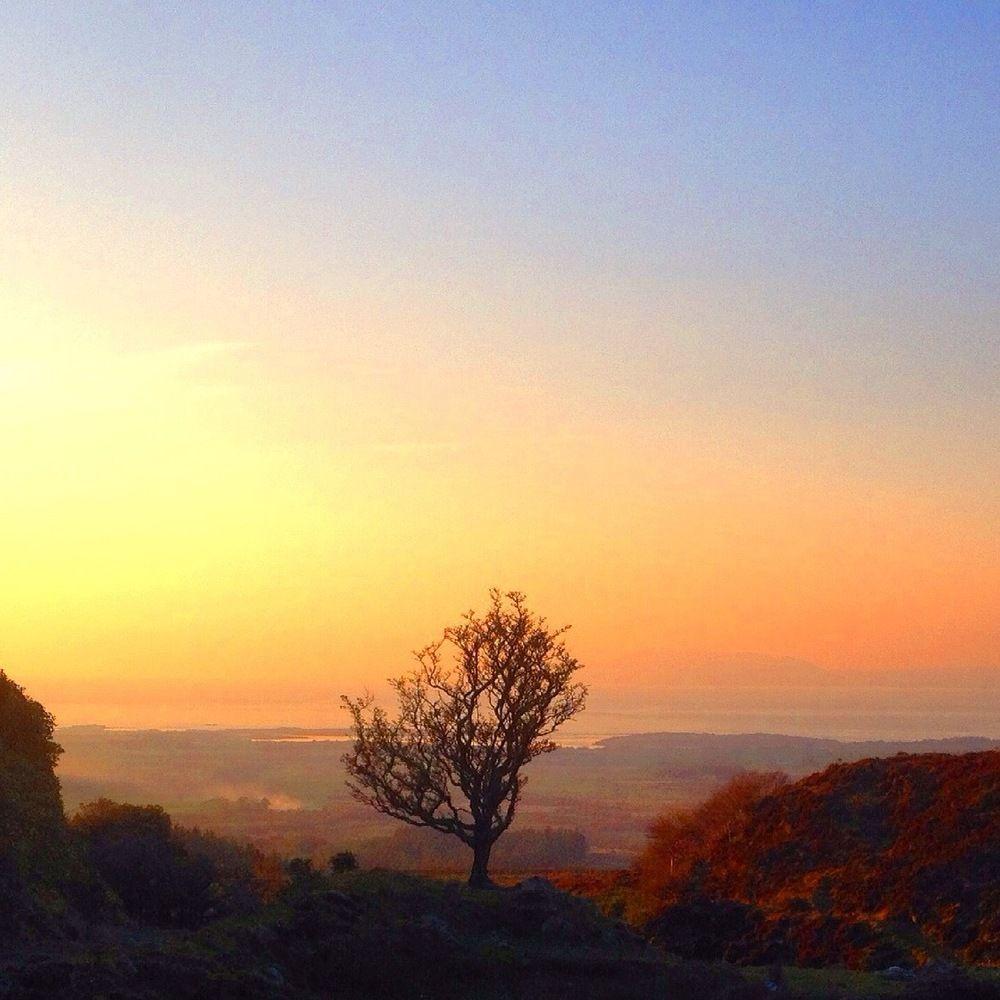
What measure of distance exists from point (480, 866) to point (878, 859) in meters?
15.3

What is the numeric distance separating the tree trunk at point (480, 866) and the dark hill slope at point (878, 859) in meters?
9.20

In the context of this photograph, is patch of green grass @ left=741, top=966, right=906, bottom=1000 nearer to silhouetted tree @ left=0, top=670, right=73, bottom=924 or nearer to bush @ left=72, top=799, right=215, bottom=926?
bush @ left=72, top=799, right=215, bottom=926

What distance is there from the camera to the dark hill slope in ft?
111

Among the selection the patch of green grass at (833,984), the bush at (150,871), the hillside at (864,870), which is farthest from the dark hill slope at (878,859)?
the bush at (150,871)

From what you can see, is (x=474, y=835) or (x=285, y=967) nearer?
(x=285, y=967)

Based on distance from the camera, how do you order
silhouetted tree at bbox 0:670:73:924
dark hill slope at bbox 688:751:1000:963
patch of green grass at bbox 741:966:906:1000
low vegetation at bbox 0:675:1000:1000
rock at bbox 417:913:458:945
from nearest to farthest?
low vegetation at bbox 0:675:1000:1000 < silhouetted tree at bbox 0:670:73:924 < patch of green grass at bbox 741:966:906:1000 < rock at bbox 417:913:458:945 < dark hill slope at bbox 688:751:1000:963

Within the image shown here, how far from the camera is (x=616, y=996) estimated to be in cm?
2145

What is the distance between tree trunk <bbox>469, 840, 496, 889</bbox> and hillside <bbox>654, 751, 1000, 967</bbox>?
6458mm

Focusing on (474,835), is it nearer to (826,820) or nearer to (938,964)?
(938,964)

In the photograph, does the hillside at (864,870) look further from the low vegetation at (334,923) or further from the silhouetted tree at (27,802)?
the silhouetted tree at (27,802)

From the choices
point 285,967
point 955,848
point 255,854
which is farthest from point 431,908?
point 955,848

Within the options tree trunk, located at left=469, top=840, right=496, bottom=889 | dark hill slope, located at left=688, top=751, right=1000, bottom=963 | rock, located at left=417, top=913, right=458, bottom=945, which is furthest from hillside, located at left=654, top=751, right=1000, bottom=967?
rock, located at left=417, top=913, right=458, bottom=945

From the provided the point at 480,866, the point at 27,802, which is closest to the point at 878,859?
the point at 480,866

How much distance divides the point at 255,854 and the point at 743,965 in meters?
13.9
